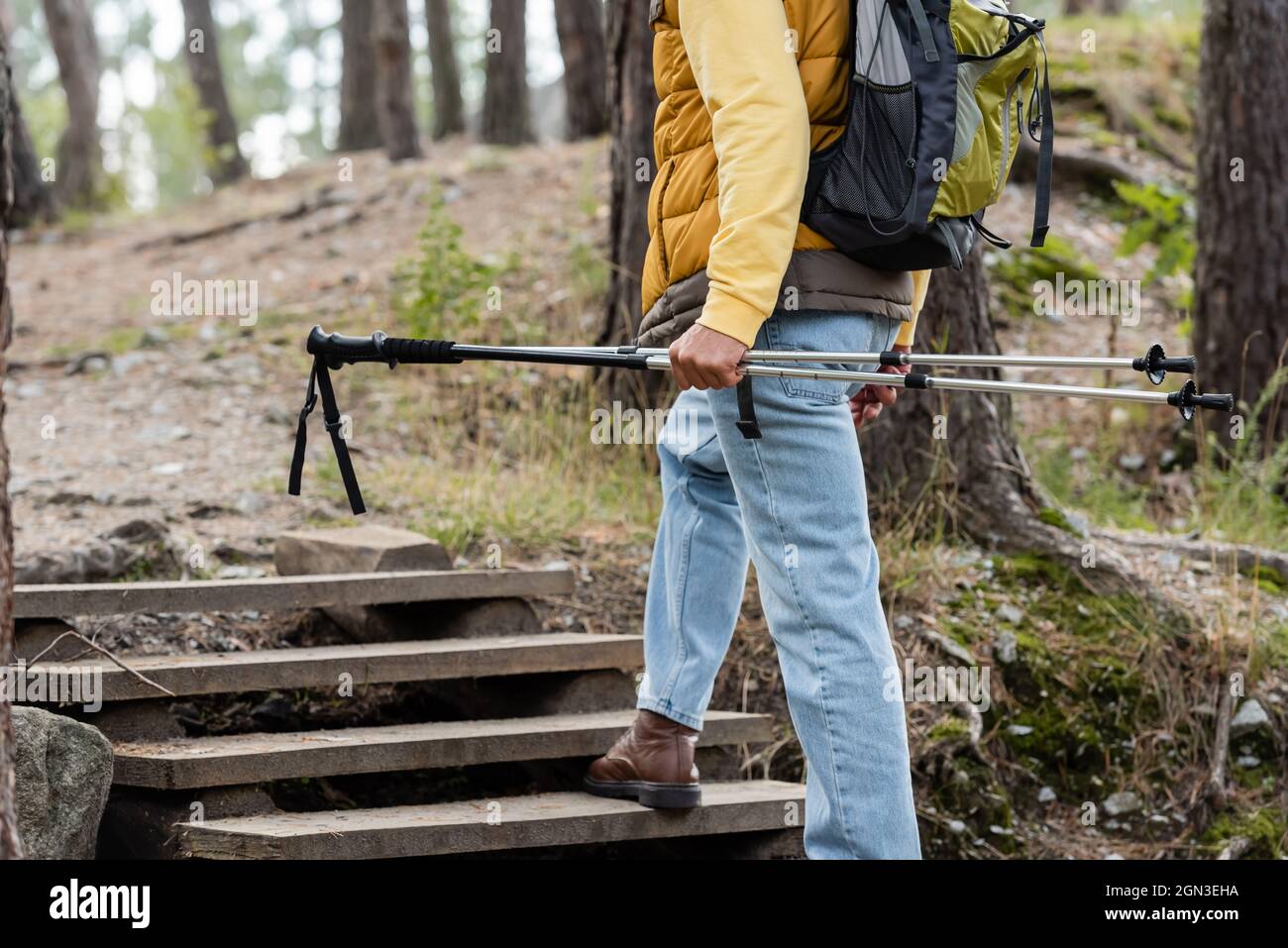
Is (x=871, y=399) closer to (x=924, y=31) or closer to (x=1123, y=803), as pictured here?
(x=924, y=31)

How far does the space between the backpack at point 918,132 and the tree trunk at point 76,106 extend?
505 inches

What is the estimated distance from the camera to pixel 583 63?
11938mm

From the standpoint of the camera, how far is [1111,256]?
29.0 ft

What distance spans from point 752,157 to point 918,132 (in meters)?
0.31

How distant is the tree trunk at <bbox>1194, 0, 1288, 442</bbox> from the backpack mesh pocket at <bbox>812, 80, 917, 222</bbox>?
168 inches

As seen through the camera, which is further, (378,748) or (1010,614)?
(1010,614)

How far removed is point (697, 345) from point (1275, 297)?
4.69 metres

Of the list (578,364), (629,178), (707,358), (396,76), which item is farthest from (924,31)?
(396,76)

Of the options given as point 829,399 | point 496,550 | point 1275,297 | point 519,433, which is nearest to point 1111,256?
point 1275,297

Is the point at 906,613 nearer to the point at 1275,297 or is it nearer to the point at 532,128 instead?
the point at 1275,297

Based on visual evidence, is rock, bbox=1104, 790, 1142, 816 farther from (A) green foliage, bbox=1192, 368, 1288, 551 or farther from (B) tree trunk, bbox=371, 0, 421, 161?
(B) tree trunk, bbox=371, 0, 421, 161

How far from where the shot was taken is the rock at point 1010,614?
4.65 meters

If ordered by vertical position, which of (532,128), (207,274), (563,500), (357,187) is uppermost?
(532,128)

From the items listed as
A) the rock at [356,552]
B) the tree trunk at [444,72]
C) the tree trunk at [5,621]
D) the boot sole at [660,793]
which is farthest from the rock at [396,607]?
the tree trunk at [444,72]
